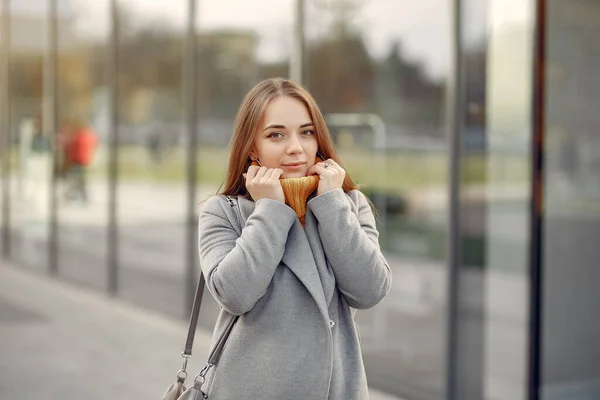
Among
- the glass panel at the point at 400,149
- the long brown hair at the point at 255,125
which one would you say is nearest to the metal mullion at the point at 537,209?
the glass panel at the point at 400,149

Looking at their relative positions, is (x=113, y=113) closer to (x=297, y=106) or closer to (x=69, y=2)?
(x=69, y=2)

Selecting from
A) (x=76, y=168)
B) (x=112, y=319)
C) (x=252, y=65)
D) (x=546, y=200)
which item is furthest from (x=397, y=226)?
(x=76, y=168)

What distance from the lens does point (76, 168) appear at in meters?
11.8

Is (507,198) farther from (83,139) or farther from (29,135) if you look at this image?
(29,135)

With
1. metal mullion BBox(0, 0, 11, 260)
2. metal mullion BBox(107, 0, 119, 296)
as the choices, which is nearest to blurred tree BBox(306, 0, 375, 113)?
metal mullion BBox(107, 0, 119, 296)

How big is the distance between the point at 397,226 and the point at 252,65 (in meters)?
2.14

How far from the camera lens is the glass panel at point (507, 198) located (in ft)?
19.2

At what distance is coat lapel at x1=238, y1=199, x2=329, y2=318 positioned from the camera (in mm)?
2721

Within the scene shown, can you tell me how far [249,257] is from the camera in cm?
268

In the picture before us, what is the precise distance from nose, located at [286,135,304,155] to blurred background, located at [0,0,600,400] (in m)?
3.27

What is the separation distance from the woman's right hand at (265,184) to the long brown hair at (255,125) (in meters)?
0.11

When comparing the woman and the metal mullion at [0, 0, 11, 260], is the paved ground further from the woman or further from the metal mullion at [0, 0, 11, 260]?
the woman

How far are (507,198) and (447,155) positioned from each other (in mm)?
463

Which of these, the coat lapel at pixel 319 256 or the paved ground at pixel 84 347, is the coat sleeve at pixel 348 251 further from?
the paved ground at pixel 84 347
